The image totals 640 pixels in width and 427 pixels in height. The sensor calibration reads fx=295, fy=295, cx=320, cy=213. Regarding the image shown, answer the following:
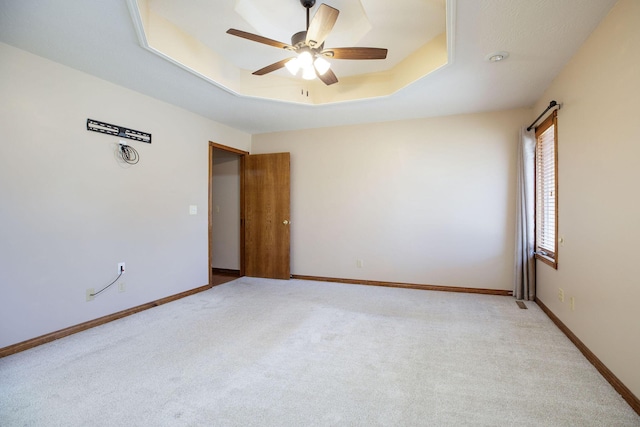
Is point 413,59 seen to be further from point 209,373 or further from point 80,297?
point 80,297

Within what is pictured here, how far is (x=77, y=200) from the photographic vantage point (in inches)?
110

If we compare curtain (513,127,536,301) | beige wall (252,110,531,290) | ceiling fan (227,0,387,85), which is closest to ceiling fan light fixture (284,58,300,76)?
ceiling fan (227,0,387,85)

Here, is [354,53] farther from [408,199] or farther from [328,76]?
[408,199]

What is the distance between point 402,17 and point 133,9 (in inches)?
78.9

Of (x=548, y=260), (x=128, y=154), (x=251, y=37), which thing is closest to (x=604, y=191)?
(x=548, y=260)

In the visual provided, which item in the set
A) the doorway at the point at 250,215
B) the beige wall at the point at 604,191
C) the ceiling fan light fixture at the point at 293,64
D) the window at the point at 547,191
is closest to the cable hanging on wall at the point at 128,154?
the doorway at the point at 250,215

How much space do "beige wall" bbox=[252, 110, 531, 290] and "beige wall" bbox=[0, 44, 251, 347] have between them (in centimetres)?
193

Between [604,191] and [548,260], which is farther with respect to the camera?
[548,260]

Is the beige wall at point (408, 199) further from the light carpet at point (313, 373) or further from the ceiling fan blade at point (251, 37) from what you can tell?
the ceiling fan blade at point (251, 37)

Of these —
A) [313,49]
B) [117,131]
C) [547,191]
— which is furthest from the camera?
[547,191]

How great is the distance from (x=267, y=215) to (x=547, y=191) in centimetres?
380

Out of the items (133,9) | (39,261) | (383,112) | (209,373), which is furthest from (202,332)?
(383,112)

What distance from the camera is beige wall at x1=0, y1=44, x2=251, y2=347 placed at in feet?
7.89

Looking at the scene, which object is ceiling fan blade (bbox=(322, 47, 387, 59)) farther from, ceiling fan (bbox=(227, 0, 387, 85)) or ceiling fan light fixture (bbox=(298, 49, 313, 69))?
ceiling fan light fixture (bbox=(298, 49, 313, 69))
